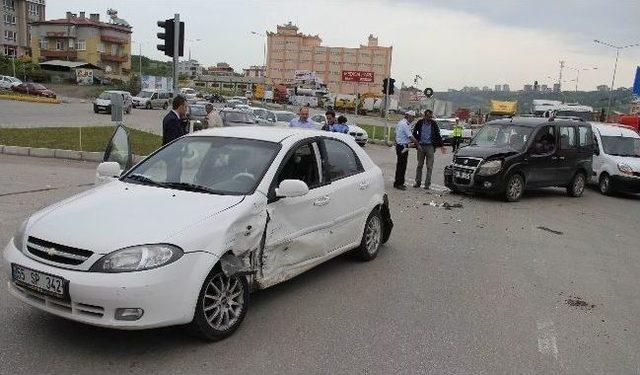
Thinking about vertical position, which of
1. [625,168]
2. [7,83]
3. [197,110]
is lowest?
[7,83]

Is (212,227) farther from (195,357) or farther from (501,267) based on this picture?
(501,267)

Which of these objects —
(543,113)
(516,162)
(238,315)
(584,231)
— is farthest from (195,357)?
(543,113)

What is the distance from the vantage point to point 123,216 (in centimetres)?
435

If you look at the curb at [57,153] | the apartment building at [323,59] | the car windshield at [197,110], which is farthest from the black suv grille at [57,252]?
the apartment building at [323,59]

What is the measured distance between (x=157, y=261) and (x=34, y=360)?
107 centimetres

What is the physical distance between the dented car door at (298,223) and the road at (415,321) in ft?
1.19

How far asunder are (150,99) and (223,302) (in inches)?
1939

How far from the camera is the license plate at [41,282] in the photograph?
13.0 ft

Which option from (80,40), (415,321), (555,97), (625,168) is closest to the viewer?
(415,321)

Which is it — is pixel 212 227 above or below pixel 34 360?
above

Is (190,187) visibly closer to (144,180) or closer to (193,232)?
(144,180)

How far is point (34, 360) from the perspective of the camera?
3.99 metres

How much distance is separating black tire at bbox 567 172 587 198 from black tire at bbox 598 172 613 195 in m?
1.14

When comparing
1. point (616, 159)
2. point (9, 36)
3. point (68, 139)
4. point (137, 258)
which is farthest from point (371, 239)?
point (9, 36)
